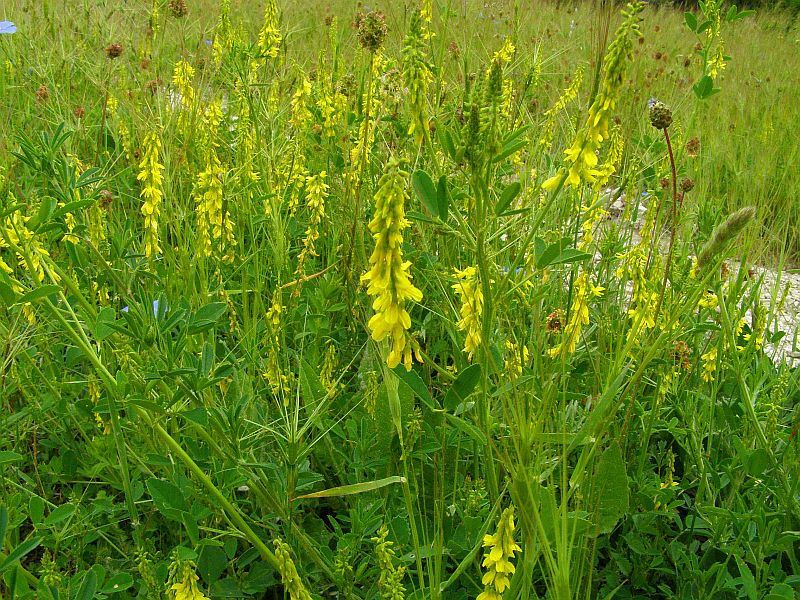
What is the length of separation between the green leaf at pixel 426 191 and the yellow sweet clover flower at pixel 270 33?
65.0 inches

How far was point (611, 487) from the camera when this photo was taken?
1.39 m

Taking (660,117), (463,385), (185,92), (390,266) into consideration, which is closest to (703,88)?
(660,117)

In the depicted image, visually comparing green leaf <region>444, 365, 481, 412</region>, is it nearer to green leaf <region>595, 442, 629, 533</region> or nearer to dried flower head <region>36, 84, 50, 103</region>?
green leaf <region>595, 442, 629, 533</region>

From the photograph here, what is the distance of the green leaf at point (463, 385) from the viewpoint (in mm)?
1117

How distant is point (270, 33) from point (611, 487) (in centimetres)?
195

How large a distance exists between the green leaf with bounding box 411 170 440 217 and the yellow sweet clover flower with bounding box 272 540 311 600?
0.56 metres

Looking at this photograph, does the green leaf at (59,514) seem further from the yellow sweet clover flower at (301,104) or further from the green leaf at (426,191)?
the yellow sweet clover flower at (301,104)

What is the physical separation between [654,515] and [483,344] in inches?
34.3

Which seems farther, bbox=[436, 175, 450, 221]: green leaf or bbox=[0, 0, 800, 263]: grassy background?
bbox=[0, 0, 800, 263]: grassy background

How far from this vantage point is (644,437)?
1726mm

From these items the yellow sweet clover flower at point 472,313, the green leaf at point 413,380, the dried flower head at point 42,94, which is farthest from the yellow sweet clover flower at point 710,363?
the dried flower head at point 42,94

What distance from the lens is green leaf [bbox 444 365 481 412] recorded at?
44.0 inches

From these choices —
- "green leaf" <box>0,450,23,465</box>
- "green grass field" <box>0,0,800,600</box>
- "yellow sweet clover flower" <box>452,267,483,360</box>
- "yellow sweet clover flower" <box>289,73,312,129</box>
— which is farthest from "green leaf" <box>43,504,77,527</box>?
"yellow sweet clover flower" <box>289,73,312,129</box>

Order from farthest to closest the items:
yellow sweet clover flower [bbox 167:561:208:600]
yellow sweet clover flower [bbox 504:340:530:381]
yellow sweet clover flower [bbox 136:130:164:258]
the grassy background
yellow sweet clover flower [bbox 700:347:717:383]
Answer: the grassy background → yellow sweet clover flower [bbox 700:347:717:383] → yellow sweet clover flower [bbox 136:130:164:258] → yellow sweet clover flower [bbox 504:340:530:381] → yellow sweet clover flower [bbox 167:561:208:600]
